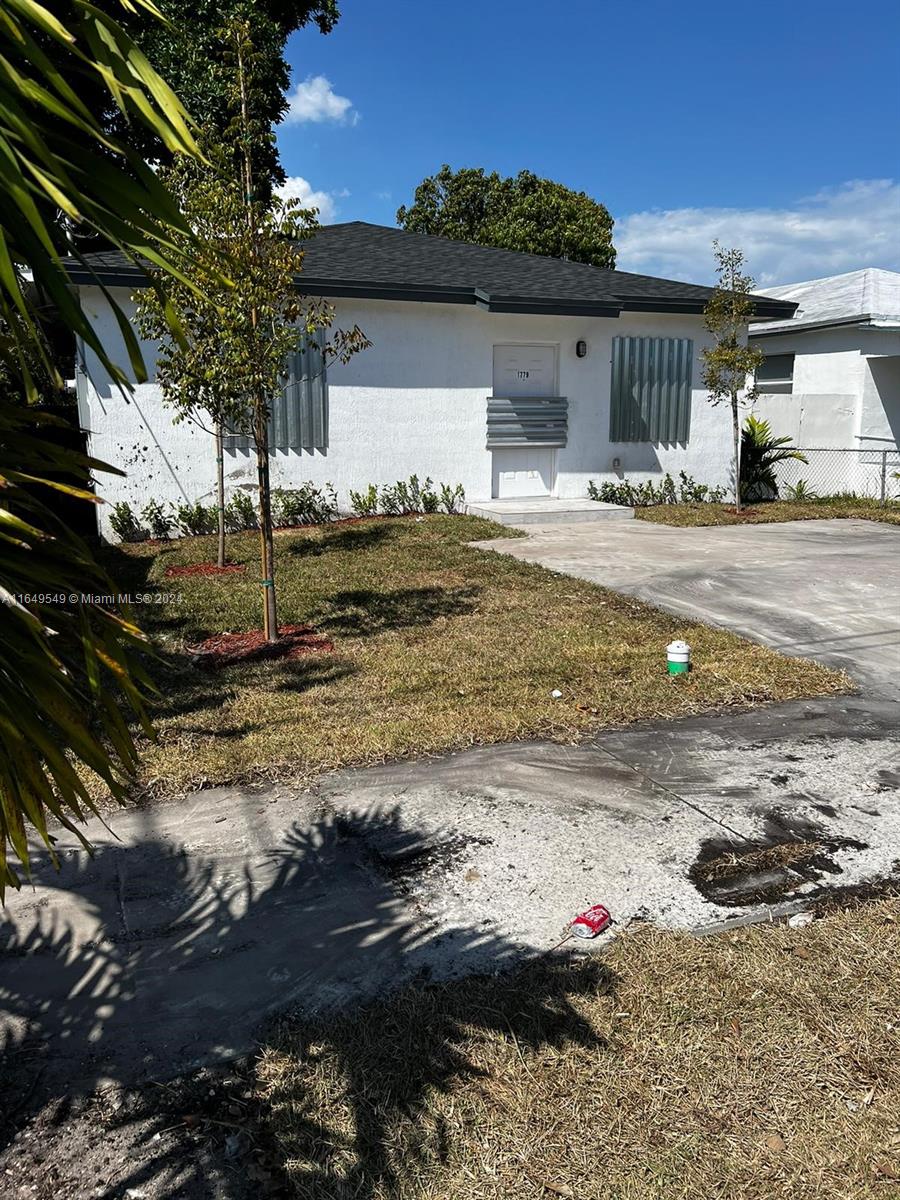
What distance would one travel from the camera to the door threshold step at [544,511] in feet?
45.3

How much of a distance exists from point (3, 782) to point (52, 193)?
88 centimetres

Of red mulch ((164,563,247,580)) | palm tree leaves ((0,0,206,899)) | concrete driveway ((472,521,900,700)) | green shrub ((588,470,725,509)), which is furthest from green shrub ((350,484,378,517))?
palm tree leaves ((0,0,206,899))

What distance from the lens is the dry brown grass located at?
2.30m

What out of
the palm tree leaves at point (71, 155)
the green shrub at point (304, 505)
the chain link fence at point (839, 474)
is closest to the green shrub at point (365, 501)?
the green shrub at point (304, 505)

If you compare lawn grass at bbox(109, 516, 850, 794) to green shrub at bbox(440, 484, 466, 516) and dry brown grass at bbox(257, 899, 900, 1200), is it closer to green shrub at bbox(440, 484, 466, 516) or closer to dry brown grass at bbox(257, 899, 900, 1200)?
dry brown grass at bbox(257, 899, 900, 1200)

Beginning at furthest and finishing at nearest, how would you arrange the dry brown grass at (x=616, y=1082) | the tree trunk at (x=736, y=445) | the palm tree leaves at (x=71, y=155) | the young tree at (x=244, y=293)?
the tree trunk at (x=736, y=445), the young tree at (x=244, y=293), the dry brown grass at (x=616, y=1082), the palm tree leaves at (x=71, y=155)

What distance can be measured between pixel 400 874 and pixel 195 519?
9.96 meters

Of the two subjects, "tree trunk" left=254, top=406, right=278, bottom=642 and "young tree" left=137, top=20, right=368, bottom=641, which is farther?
"tree trunk" left=254, top=406, right=278, bottom=642

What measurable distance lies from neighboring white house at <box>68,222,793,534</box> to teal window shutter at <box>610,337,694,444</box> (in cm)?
2

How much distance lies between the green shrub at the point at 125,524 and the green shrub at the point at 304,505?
1.86m

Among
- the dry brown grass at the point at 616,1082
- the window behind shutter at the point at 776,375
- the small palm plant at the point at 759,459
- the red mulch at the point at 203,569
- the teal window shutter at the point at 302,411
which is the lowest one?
the dry brown grass at the point at 616,1082

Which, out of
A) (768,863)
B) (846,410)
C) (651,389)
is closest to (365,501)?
(651,389)

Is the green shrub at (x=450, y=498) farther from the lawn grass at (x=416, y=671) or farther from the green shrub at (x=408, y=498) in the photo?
the lawn grass at (x=416, y=671)

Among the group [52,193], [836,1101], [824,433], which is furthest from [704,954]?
[824,433]
